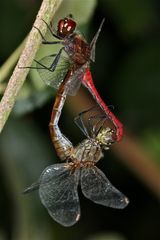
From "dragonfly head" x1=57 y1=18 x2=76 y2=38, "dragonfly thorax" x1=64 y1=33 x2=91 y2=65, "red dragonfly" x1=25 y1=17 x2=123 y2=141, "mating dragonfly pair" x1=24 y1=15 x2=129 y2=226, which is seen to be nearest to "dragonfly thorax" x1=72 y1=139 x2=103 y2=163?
"mating dragonfly pair" x1=24 y1=15 x2=129 y2=226

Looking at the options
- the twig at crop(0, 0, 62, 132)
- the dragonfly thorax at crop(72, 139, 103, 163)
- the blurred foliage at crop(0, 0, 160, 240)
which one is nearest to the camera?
the twig at crop(0, 0, 62, 132)

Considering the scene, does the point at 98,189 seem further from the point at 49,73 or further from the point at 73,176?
the point at 49,73

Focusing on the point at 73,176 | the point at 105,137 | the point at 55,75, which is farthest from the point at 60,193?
the point at 55,75

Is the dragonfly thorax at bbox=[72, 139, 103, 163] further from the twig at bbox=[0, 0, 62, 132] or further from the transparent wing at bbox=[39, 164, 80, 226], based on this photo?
the twig at bbox=[0, 0, 62, 132]

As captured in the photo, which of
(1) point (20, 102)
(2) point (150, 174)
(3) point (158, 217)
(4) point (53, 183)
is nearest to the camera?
(4) point (53, 183)

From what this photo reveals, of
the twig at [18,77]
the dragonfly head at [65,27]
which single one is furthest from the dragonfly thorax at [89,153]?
the twig at [18,77]

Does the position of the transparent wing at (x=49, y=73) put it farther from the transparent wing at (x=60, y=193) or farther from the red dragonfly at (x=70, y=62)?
the transparent wing at (x=60, y=193)

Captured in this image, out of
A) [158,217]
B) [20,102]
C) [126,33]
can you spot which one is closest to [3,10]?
[126,33]

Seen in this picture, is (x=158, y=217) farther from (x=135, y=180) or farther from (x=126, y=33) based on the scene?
(x=126, y=33)
